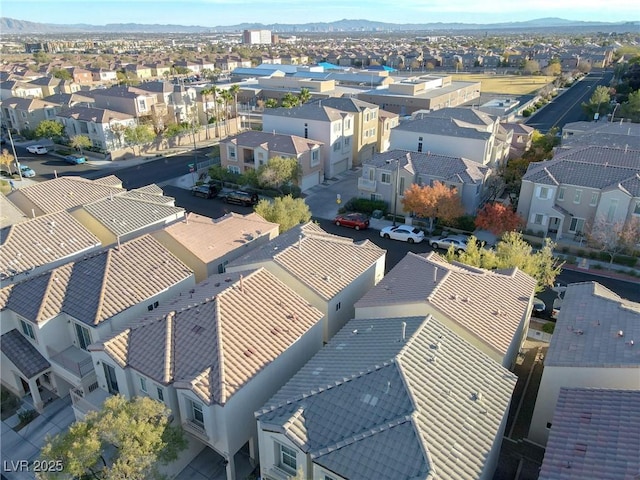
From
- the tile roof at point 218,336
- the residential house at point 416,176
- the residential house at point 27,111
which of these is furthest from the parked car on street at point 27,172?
the tile roof at point 218,336

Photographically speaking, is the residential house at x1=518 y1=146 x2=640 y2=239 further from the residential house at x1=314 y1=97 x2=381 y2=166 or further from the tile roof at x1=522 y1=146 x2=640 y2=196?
the residential house at x1=314 y1=97 x2=381 y2=166

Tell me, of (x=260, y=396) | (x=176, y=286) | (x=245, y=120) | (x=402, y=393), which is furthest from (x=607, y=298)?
(x=245, y=120)

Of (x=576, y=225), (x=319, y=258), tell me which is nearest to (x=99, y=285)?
(x=319, y=258)

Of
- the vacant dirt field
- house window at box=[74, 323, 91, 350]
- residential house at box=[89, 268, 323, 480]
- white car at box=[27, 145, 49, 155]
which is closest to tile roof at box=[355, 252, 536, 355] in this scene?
residential house at box=[89, 268, 323, 480]

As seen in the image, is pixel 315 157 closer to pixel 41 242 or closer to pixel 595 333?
pixel 41 242

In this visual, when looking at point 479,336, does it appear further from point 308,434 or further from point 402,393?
point 308,434

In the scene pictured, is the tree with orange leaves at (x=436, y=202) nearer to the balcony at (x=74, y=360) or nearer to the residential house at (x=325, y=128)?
the residential house at (x=325, y=128)

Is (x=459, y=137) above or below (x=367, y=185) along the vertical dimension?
above
